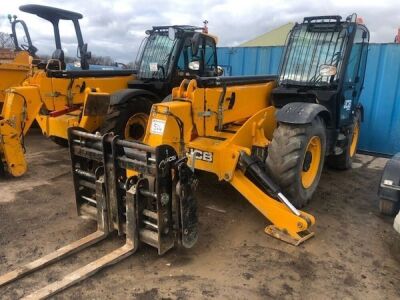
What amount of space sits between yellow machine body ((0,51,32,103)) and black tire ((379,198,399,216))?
8022 mm

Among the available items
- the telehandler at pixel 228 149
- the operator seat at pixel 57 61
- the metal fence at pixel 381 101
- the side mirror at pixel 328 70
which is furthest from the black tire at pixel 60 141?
the metal fence at pixel 381 101

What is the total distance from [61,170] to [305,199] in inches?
154

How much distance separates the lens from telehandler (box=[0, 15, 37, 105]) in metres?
9.09

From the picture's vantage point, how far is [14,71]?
9.20m

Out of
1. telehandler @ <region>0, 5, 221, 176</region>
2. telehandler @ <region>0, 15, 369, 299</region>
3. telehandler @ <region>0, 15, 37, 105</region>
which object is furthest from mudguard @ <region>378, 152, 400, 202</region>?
telehandler @ <region>0, 15, 37, 105</region>

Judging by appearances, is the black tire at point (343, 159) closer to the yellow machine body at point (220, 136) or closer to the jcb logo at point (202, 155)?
the yellow machine body at point (220, 136)

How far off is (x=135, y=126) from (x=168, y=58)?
135 cm

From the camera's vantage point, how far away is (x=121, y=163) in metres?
3.49

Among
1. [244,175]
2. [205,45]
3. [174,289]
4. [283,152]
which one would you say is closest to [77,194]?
[174,289]

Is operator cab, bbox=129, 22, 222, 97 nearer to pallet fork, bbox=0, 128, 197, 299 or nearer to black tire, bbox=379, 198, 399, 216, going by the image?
pallet fork, bbox=0, 128, 197, 299

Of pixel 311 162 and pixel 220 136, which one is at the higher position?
pixel 220 136

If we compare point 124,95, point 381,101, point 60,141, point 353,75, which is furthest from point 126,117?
point 381,101

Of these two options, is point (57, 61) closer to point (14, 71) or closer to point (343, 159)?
point (14, 71)

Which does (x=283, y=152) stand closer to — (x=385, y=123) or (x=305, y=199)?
(x=305, y=199)
